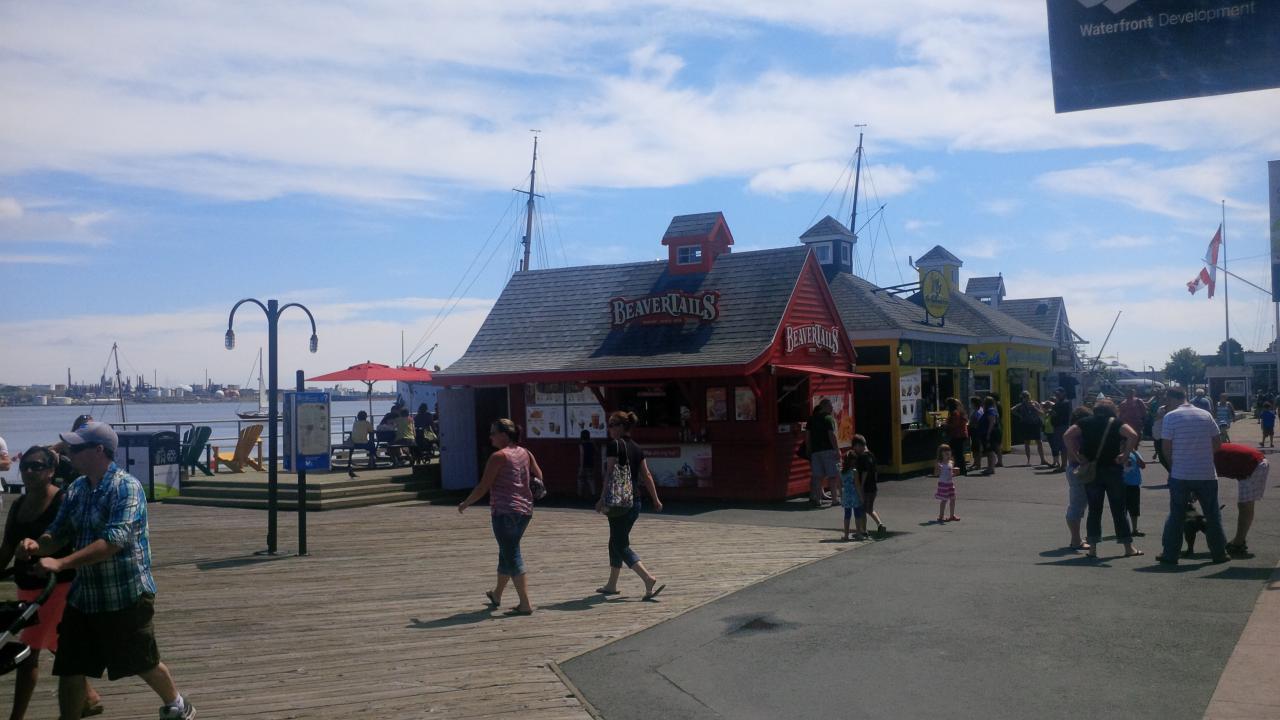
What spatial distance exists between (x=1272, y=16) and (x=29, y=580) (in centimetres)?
778

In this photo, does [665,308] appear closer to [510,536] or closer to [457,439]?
[457,439]

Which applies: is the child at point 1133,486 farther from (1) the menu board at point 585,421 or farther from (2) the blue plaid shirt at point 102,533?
(2) the blue plaid shirt at point 102,533

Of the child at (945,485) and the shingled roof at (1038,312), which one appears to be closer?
the child at (945,485)

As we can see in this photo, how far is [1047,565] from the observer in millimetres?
11352

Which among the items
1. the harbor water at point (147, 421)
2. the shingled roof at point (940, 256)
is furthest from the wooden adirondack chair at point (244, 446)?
the shingled roof at point (940, 256)

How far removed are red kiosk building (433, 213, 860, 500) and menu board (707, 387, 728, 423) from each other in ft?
0.08

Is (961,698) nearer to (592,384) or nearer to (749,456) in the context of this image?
(749,456)

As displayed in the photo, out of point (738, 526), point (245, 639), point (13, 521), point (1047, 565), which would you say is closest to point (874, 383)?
point (738, 526)

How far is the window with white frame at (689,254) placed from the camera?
22.8 meters

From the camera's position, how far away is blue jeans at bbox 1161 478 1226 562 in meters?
11.0

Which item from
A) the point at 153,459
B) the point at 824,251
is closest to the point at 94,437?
the point at 153,459

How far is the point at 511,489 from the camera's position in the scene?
9.55 m

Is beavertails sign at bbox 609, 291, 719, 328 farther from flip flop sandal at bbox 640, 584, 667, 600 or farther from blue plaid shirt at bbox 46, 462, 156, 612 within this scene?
blue plaid shirt at bbox 46, 462, 156, 612

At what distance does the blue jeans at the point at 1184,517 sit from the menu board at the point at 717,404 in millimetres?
9271
